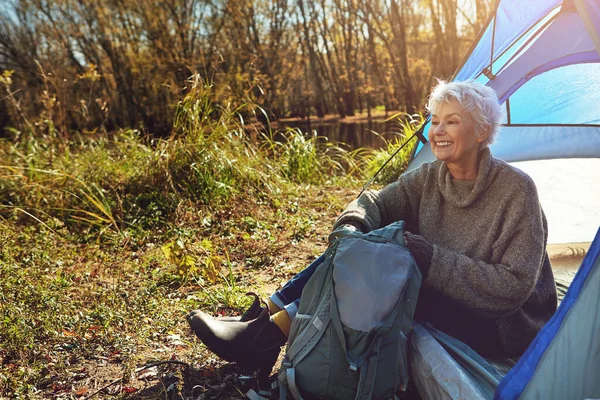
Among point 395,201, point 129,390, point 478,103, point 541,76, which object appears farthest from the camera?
point 541,76

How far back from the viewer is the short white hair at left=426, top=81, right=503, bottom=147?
2.10 meters

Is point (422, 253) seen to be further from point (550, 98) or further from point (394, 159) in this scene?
point (394, 159)

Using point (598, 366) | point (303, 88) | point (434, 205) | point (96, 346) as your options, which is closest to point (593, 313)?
point (598, 366)

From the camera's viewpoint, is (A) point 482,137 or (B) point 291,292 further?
(B) point 291,292

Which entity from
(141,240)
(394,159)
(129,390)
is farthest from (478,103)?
(394,159)

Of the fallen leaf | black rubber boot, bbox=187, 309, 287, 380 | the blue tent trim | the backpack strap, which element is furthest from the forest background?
the blue tent trim

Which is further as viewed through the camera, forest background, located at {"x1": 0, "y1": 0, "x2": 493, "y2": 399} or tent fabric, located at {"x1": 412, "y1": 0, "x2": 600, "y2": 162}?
tent fabric, located at {"x1": 412, "y1": 0, "x2": 600, "y2": 162}

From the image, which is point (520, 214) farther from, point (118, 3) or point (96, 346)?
point (118, 3)

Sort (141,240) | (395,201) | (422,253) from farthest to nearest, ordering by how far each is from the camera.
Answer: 1. (141,240)
2. (395,201)
3. (422,253)

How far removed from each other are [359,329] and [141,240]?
109 inches

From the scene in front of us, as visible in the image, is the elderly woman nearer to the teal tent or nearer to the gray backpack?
the gray backpack

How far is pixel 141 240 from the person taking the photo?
418 centimetres

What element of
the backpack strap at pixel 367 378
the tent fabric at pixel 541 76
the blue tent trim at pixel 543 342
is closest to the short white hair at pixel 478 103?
the blue tent trim at pixel 543 342

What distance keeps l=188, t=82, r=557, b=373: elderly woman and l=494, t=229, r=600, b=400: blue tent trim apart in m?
0.32
